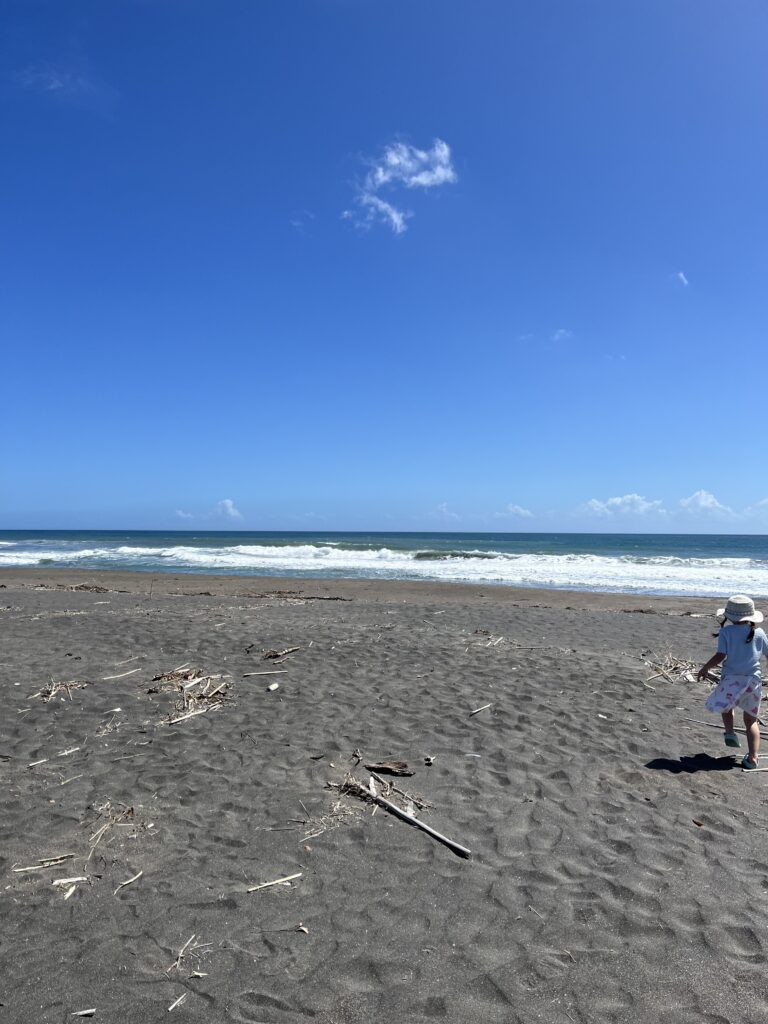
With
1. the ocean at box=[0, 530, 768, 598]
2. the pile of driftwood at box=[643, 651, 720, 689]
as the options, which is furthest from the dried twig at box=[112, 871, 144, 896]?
the ocean at box=[0, 530, 768, 598]

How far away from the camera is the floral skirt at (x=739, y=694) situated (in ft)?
17.2

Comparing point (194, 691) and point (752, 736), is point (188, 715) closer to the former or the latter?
point (194, 691)

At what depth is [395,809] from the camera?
4.23 m

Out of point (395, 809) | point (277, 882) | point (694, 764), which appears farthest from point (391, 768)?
point (694, 764)

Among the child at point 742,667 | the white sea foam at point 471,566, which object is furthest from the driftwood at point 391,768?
the white sea foam at point 471,566

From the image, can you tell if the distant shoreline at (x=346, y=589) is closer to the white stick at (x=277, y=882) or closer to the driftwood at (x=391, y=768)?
the driftwood at (x=391, y=768)

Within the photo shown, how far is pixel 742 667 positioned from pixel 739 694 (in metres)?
0.24

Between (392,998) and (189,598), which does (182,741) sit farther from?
(189,598)

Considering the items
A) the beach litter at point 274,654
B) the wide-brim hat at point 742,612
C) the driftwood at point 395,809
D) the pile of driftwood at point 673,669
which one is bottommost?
the driftwood at point 395,809

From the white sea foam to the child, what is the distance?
18.3 m

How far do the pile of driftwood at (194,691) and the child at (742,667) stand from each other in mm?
4907

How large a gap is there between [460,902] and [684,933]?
3.75ft

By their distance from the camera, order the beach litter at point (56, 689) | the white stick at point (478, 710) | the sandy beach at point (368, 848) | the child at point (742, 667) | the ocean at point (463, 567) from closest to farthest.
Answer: the sandy beach at point (368, 848) → the child at point (742, 667) → the white stick at point (478, 710) → the beach litter at point (56, 689) → the ocean at point (463, 567)

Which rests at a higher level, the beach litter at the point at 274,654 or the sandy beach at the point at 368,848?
the beach litter at the point at 274,654
